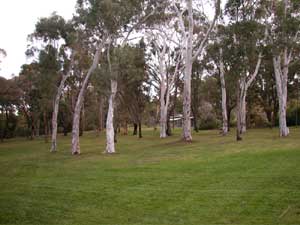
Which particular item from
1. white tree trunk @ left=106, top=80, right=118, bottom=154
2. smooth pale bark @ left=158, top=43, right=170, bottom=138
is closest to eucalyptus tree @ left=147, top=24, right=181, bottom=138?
smooth pale bark @ left=158, top=43, right=170, bottom=138

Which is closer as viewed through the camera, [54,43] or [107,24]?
[107,24]

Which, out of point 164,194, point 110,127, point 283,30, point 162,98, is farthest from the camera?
point 162,98

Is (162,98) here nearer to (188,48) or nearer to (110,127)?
(188,48)

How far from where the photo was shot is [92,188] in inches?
462

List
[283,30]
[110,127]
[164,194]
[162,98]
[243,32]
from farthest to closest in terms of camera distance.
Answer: [162,98] < [283,30] < [243,32] < [110,127] < [164,194]

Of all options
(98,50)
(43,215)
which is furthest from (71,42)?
(43,215)

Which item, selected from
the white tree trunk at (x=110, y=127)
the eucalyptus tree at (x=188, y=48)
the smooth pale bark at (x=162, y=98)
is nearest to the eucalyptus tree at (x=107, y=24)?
the white tree trunk at (x=110, y=127)

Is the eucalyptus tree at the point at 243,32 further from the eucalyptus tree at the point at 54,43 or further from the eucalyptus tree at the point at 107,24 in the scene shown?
the eucalyptus tree at the point at 54,43

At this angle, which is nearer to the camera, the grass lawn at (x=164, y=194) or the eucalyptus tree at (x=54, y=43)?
the grass lawn at (x=164, y=194)

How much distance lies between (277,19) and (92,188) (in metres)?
23.8

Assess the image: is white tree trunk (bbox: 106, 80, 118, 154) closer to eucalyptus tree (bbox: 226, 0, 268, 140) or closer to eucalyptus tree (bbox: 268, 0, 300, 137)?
eucalyptus tree (bbox: 226, 0, 268, 140)

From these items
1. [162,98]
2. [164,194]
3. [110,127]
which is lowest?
[164,194]

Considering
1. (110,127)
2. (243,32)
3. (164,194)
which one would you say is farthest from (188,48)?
(164,194)

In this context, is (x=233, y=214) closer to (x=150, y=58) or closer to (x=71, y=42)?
(x=71, y=42)
